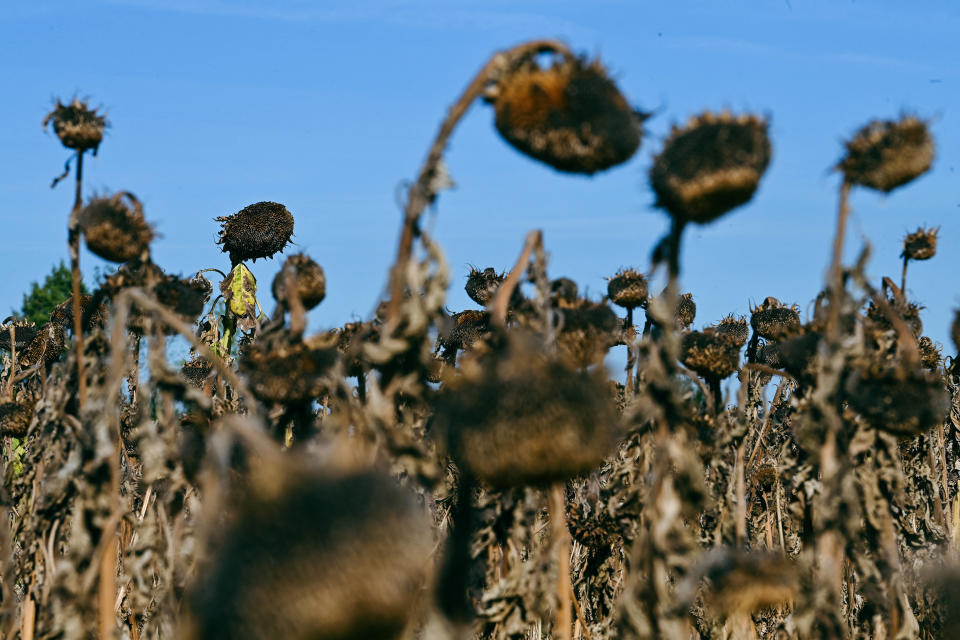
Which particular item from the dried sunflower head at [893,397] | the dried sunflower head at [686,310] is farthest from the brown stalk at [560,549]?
the dried sunflower head at [686,310]

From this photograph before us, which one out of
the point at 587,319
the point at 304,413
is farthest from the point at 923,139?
the point at 304,413

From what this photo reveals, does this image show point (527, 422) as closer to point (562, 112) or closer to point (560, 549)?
point (560, 549)

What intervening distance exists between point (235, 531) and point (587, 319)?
2789 mm

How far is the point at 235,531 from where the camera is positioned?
382 cm

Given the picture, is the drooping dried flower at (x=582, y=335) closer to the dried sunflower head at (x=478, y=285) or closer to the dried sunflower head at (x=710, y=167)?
the dried sunflower head at (x=710, y=167)

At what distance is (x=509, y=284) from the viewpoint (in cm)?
514

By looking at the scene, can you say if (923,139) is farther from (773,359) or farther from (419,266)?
(773,359)

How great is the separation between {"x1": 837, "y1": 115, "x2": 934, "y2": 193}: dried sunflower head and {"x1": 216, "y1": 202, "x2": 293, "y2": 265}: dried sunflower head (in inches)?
441

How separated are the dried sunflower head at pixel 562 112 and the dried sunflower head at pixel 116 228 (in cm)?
271

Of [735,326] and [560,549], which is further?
[735,326]

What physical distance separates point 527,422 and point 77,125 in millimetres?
3741

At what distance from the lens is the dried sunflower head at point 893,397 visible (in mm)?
5910

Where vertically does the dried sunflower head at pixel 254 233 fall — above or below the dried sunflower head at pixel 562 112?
above

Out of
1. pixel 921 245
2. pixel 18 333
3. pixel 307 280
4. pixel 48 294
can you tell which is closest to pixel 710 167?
pixel 307 280
